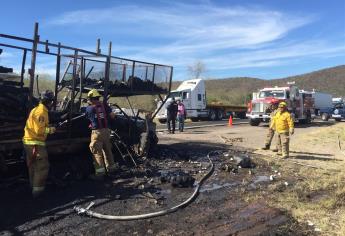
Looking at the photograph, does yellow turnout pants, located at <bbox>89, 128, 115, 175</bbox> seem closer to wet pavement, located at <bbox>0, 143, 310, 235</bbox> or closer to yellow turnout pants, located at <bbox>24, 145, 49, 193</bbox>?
wet pavement, located at <bbox>0, 143, 310, 235</bbox>

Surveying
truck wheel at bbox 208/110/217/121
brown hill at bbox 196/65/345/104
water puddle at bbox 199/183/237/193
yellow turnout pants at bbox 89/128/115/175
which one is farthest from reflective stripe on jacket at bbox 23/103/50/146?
brown hill at bbox 196/65/345/104

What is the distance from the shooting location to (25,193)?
8.80 m

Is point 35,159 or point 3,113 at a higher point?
point 3,113

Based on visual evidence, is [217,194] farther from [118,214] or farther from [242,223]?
[118,214]

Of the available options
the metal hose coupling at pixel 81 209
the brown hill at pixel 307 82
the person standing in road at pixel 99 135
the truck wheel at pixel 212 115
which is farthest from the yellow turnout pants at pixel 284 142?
the brown hill at pixel 307 82

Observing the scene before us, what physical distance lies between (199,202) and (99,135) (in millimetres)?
2811

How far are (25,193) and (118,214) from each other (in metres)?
2.28

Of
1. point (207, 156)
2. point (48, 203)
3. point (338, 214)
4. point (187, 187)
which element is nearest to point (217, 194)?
point (187, 187)

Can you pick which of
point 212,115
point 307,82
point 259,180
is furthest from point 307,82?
point 259,180

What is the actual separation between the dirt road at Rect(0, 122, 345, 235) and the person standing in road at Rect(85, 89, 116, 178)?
12.1 inches

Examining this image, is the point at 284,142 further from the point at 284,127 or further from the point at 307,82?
the point at 307,82

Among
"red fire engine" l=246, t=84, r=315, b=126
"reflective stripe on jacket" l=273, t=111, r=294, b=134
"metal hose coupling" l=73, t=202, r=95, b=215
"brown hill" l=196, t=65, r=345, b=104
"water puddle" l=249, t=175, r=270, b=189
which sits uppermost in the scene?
"brown hill" l=196, t=65, r=345, b=104

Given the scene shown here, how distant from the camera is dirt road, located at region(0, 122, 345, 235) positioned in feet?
23.2

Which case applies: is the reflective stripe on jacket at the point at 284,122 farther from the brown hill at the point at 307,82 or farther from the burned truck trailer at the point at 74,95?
the brown hill at the point at 307,82
